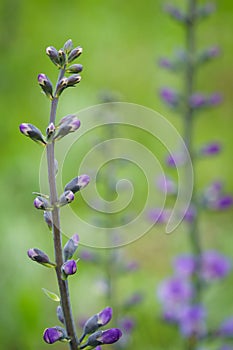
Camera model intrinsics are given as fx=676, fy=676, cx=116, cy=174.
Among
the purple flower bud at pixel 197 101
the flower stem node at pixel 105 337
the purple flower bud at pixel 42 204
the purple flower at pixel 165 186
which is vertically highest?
the purple flower bud at pixel 197 101

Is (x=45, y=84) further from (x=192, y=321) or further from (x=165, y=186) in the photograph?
(x=192, y=321)

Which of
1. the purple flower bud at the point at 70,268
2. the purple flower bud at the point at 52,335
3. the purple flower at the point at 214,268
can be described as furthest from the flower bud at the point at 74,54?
the purple flower at the point at 214,268

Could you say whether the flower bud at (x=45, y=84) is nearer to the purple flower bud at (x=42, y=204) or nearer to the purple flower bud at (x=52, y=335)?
the purple flower bud at (x=42, y=204)

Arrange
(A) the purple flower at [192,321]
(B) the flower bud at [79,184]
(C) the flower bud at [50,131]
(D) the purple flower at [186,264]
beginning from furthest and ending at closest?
(D) the purple flower at [186,264]
(A) the purple flower at [192,321]
(B) the flower bud at [79,184]
(C) the flower bud at [50,131]

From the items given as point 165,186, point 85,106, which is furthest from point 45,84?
point 85,106

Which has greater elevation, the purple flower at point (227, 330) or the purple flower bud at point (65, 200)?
the purple flower at point (227, 330)

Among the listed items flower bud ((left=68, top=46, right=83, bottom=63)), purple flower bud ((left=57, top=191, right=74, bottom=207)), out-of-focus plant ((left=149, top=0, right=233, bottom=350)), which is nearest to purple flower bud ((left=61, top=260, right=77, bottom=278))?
purple flower bud ((left=57, top=191, right=74, bottom=207))

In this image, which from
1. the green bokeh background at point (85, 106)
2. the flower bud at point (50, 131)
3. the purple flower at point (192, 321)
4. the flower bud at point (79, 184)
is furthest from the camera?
the green bokeh background at point (85, 106)

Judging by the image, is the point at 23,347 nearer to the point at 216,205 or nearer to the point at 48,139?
the point at 216,205
